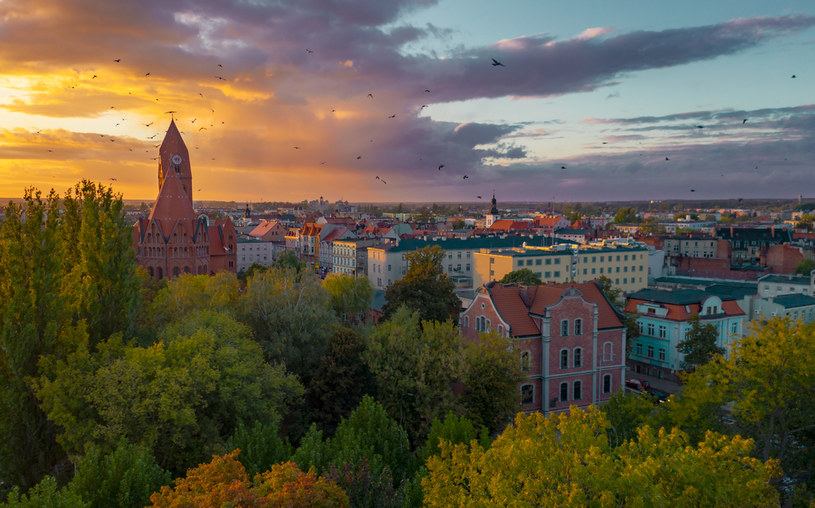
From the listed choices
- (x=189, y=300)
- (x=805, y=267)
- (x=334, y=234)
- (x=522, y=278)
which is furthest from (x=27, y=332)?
(x=805, y=267)

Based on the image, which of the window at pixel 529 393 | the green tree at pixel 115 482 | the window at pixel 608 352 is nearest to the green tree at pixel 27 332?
the green tree at pixel 115 482

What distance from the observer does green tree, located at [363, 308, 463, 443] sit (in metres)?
39.8

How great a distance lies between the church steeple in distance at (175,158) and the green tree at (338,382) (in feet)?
243

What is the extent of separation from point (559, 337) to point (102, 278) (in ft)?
116

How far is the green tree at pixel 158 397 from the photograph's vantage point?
28.6 metres

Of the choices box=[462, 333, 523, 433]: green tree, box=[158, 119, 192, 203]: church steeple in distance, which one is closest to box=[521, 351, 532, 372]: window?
box=[462, 333, 523, 433]: green tree

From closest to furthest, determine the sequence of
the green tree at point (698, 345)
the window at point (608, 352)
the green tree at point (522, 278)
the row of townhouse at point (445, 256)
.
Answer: the window at point (608, 352) → the green tree at point (698, 345) → the green tree at point (522, 278) → the row of townhouse at point (445, 256)

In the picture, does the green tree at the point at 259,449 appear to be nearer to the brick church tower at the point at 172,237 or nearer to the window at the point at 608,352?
the window at the point at 608,352

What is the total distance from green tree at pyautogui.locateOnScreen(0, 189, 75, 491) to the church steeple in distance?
78327mm

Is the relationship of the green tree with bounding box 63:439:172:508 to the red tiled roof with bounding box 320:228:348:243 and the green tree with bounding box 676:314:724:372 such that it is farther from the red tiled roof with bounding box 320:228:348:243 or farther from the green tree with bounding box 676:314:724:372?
the red tiled roof with bounding box 320:228:348:243

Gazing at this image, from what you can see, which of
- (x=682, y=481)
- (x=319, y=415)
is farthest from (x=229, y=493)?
(x=319, y=415)

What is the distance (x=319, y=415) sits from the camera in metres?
41.8

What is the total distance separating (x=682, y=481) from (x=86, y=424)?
26.4 metres

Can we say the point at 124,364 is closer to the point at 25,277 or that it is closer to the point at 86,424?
the point at 86,424
